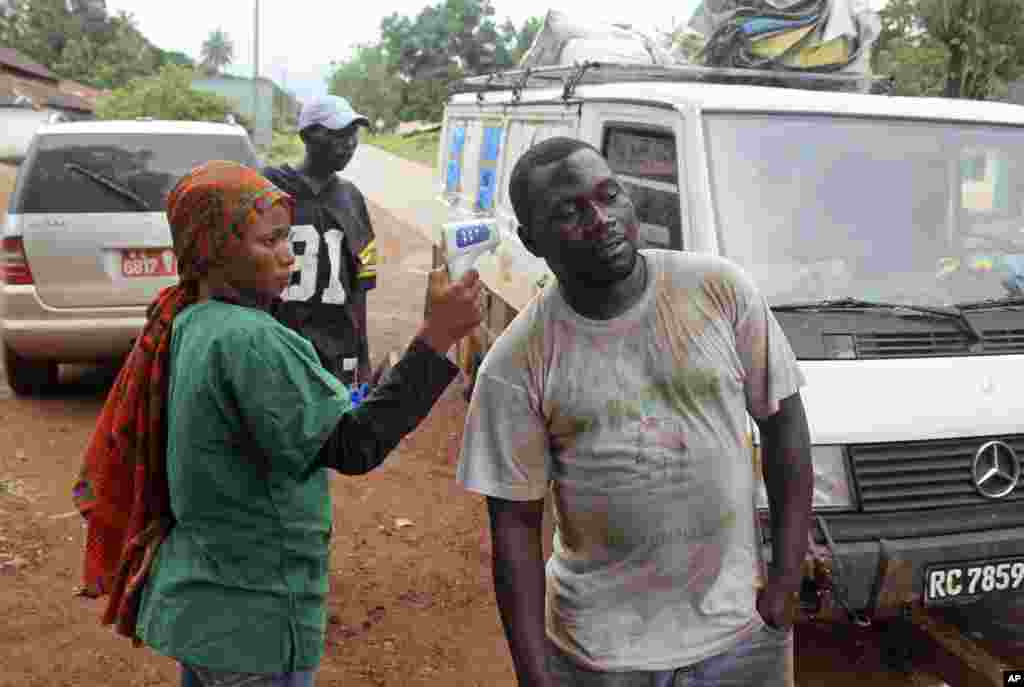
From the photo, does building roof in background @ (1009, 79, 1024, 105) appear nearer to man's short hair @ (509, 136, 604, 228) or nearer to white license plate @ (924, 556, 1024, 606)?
white license plate @ (924, 556, 1024, 606)

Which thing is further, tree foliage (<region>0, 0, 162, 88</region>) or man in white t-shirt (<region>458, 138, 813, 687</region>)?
tree foliage (<region>0, 0, 162, 88</region>)

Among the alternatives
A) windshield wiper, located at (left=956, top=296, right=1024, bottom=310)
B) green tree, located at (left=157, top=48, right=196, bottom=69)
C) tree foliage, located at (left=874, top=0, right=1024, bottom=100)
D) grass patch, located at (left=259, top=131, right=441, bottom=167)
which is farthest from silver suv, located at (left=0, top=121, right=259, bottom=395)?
green tree, located at (left=157, top=48, right=196, bottom=69)

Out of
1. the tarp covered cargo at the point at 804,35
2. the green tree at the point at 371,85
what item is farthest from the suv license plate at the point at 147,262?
the green tree at the point at 371,85

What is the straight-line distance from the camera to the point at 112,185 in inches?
265

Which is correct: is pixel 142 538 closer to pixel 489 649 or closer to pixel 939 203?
pixel 489 649

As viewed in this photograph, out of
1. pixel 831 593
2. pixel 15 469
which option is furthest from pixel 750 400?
pixel 15 469

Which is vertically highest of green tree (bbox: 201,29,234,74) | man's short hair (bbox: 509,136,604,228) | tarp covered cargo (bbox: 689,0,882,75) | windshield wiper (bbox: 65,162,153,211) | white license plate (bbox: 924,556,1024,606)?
green tree (bbox: 201,29,234,74)

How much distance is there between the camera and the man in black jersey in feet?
12.9

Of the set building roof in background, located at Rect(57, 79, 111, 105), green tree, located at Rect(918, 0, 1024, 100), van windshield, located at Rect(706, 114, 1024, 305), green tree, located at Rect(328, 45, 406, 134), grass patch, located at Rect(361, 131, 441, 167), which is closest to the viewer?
van windshield, located at Rect(706, 114, 1024, 305)

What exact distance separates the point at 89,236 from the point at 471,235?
5.18 m

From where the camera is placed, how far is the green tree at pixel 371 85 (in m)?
75.2

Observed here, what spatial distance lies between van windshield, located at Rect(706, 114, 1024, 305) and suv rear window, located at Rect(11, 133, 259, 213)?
3.85m

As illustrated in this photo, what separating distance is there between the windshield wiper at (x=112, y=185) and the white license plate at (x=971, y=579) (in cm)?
520

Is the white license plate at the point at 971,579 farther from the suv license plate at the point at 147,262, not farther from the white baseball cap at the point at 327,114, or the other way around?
the suv license plate at the point at 147,262
